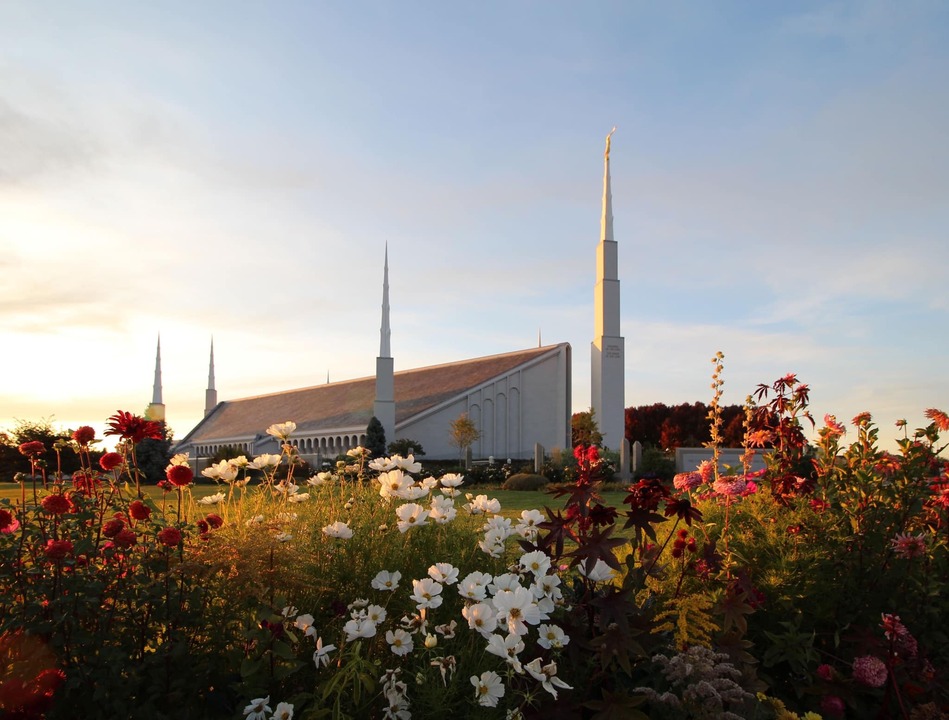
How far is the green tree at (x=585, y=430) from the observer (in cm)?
2655

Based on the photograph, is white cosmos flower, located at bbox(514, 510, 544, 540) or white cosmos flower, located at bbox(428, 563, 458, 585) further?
white cosmos flower, located at bbox(514, 510, 544, 540)

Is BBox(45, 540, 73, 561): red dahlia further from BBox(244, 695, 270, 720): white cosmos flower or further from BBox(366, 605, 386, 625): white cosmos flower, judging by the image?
BBox(366, 605, 386, 625): white cosmos flower

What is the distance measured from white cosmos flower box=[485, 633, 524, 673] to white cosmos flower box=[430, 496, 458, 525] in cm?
92

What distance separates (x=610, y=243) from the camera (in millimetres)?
28000

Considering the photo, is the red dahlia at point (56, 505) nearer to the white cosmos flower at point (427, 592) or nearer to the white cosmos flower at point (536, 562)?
the white cosmos flower at point (427, 592)

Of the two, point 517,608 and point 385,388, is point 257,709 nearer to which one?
point 517,608

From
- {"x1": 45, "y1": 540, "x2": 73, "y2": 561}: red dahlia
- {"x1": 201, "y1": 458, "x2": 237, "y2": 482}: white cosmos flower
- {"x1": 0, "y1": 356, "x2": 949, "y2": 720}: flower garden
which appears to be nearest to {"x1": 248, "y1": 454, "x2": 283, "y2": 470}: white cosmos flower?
{"x1": 0, "y1": 356, "x2": 949, "y2": 720}: flower garden

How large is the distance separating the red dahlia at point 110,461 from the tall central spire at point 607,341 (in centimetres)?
2530

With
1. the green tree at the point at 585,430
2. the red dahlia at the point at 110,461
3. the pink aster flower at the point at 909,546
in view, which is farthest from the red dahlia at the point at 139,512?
the green tree at the point at 585,430

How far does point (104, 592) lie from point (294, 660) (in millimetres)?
850

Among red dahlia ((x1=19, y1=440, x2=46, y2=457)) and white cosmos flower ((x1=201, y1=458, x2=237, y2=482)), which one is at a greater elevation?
red dahlia ((x1=19, y1=440, x2=46, y2=457))

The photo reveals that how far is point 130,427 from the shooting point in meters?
3.09

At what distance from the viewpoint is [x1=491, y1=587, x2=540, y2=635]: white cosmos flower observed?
8.32 feet

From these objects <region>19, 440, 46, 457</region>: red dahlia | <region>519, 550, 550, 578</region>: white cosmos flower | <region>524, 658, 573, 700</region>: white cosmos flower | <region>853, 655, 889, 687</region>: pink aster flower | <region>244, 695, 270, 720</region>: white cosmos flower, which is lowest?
<region>853, 655, 889, 687</region>: pink aster flower
